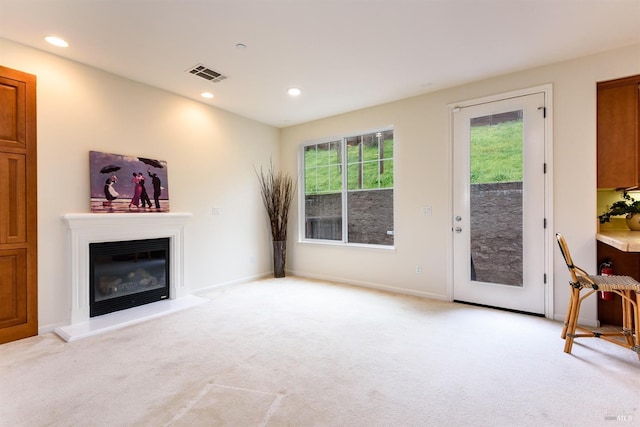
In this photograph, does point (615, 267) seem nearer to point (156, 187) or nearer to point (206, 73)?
point (206, 73)

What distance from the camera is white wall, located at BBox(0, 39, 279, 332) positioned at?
2861 millimetres

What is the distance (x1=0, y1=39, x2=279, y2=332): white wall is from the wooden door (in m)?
0.07

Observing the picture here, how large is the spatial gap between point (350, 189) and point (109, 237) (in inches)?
131

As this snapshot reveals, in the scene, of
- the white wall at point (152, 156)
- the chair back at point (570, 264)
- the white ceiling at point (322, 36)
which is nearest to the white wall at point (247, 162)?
the white wall at point (152, 156)

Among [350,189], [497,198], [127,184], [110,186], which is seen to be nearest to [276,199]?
[350,189]

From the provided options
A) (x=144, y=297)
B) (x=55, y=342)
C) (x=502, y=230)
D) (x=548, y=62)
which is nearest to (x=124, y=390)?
(x=55, y=342)

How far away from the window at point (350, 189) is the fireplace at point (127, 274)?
2.43 m

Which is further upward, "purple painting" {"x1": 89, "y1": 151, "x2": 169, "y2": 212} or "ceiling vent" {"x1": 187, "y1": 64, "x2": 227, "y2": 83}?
"ceiling vent" {"x1": 187, "y1": 64, "x2": 227, "y2": 83}

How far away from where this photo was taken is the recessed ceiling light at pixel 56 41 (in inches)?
103

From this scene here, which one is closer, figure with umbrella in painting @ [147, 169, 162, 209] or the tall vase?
figure with umbrella in painting @ [147, 169, 162, 209]

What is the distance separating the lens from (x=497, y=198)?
3.41 meters

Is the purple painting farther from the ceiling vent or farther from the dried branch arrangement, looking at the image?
the dried branch arrangement

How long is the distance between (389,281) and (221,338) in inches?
98.3

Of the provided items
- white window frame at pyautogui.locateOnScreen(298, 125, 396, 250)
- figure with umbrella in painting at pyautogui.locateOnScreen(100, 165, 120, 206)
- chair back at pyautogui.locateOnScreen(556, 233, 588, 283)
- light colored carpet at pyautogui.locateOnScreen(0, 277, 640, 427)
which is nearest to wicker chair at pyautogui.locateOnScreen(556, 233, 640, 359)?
chair back at pyautogui.locateOnScreen(556, 233, 588, 283)
